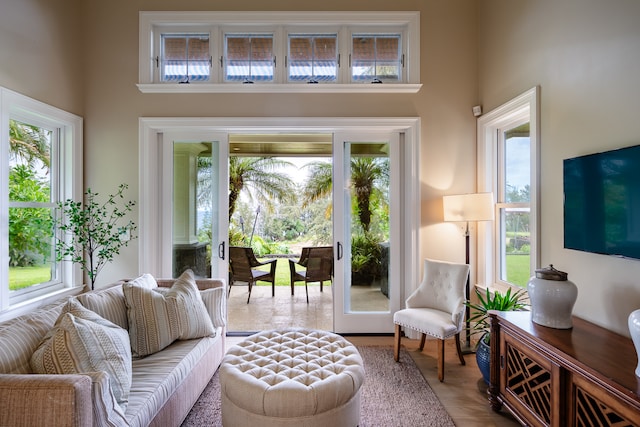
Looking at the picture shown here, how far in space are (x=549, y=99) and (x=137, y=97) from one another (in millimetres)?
3806

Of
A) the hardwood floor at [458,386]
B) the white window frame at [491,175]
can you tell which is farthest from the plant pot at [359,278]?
the white window frame at [491,175]

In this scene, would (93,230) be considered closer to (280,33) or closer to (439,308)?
(280,33)

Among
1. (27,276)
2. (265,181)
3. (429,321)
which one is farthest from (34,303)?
(265,181)

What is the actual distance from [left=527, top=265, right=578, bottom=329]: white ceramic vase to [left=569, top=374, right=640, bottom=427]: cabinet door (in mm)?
445

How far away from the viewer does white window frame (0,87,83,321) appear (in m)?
2.51

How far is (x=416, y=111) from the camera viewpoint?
11.3ft

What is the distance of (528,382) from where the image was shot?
190 centimetres

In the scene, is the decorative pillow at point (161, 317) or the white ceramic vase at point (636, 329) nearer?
the white ceramic vase at point (636, 329)

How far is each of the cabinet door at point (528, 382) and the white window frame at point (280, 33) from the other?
2591 millimetres

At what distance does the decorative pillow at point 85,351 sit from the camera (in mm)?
1365

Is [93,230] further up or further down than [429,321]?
further up

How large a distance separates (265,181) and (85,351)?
7373 mm

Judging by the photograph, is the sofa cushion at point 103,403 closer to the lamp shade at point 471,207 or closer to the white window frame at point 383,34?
the lamp shade at point 471,207

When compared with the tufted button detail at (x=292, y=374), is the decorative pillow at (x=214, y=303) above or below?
above
